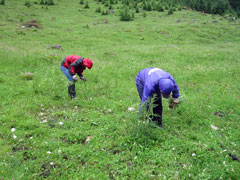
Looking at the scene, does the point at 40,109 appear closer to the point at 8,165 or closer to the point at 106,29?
the point at 8,165

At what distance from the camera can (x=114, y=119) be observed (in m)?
7.95

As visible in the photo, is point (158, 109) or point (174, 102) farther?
point (158, 109)

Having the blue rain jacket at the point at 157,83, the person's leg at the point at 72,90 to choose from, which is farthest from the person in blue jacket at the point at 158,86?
the person's leg at the point at 72,90

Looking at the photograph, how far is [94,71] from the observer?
14.0 metres

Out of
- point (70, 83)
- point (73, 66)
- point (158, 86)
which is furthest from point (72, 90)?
point (158, 86)

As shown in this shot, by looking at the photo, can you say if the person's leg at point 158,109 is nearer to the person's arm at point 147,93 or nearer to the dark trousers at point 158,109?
the dark trousers at point 158,109

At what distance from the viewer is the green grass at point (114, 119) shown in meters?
5.59

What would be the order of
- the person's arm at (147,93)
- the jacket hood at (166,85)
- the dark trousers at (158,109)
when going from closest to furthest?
the jacket hood at (166,85) → the person's arm at (147,93) → the dark trousers at (158,109)

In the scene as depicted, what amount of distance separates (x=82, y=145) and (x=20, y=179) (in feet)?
6.33

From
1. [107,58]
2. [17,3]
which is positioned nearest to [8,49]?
[107,58]

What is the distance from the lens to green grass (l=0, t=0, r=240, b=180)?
18.3ft

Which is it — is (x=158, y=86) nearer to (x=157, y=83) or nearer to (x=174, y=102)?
(x=157, y=83)

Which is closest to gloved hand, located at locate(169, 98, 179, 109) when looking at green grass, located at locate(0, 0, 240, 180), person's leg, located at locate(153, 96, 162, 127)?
person's leg, located at locate(153, 96, 162, 127)

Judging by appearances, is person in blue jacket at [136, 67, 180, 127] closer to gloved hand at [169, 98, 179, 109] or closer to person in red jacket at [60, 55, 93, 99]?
gloved hand at [169, 98, 179, 109]
